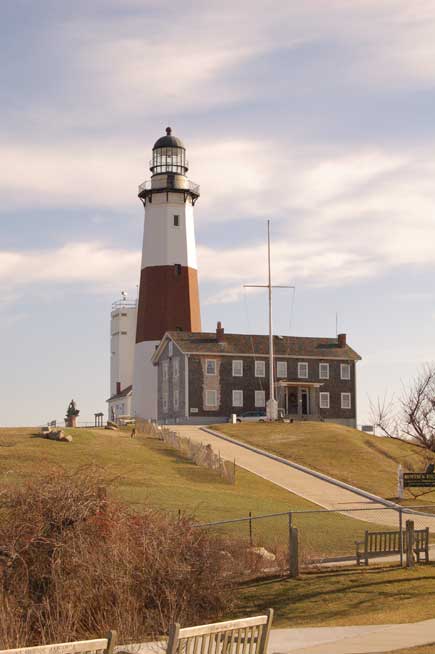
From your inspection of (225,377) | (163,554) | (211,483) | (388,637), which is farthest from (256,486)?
(225,377)

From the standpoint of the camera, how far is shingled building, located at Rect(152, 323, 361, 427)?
2810 inches

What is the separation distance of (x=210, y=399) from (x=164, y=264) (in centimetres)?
1088

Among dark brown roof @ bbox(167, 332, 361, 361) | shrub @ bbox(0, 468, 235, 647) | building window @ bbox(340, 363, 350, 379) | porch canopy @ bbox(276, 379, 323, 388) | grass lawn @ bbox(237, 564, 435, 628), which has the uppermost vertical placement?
dark brown roof @ bbox(167, 332, 361, 361)

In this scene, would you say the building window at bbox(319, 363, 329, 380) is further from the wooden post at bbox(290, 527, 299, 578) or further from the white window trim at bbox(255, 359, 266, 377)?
the wooden post at bbox(290, 527, 299, 578)

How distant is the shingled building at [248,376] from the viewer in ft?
234

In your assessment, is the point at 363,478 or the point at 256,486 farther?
the point at 363,478

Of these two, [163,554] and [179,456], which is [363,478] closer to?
[179,456]

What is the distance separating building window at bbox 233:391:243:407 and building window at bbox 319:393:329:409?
664cm

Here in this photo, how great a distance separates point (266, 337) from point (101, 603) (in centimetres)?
6092

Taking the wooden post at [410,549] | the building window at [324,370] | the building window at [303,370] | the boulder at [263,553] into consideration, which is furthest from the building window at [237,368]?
the wooden post at [410,549]

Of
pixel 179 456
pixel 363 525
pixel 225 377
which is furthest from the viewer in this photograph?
pixel 225 377

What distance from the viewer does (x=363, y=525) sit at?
31.9 metres

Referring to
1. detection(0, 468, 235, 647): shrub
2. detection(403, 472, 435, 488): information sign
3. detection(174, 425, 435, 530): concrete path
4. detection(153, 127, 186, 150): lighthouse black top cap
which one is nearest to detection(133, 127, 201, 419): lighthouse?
detection(153, 127, 186, 150): lighthouse black top cap

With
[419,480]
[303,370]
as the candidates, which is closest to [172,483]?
[419,480]
